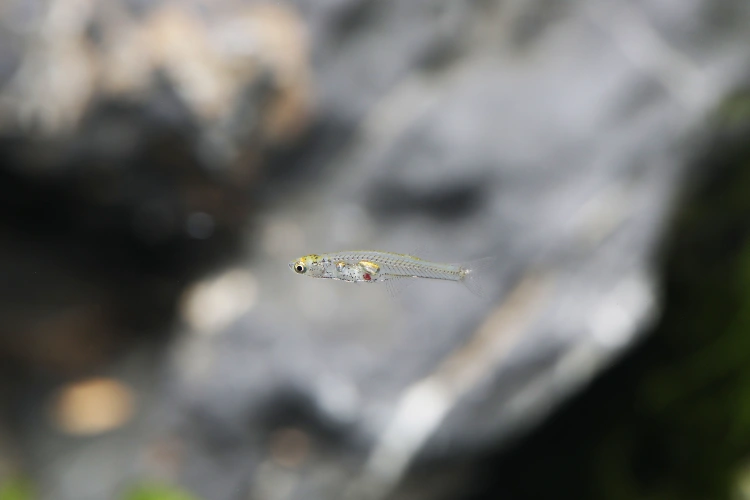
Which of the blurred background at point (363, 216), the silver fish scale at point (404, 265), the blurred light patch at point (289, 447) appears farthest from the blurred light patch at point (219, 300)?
the silver fish scale at point (404, 265)

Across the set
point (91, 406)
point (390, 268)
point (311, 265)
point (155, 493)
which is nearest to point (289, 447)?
point (155, 493)

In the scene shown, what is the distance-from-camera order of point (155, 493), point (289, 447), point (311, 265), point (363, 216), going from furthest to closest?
point (289, 447), point (363, 216), point (155, 493), point (311, 265)

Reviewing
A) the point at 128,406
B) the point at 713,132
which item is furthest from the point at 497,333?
the point at 128,406

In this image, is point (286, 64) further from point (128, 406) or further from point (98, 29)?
point (128, 406)

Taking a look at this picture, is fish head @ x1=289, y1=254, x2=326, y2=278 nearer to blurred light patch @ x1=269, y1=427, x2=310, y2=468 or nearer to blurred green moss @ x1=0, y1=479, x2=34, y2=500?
blurred light patch @ x1=269, y1=427, x2=310, y2=468

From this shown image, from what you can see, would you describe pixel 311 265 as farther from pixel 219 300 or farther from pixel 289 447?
pixel 289 447

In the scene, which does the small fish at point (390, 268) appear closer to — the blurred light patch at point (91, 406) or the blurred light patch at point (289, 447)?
the blurred light patch at point (289, 447)

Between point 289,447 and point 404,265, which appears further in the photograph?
point 289,447
